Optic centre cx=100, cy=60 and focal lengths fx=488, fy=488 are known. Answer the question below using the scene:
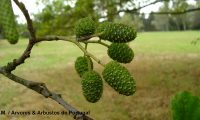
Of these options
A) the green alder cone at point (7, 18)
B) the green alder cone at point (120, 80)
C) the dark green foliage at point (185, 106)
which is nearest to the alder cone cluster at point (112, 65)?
the green alder cone at point (120, 80)

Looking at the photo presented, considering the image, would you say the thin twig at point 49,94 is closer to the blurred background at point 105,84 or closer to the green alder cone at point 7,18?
the green alder cone at point 7,18

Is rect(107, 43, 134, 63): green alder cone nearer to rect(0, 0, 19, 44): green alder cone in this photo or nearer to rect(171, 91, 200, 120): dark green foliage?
rect(0, 0, 19, 44): green alder cone

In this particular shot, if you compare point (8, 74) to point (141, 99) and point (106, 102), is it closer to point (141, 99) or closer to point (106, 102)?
point (106, 102)

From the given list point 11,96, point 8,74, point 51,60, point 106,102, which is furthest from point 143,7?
point 8,74

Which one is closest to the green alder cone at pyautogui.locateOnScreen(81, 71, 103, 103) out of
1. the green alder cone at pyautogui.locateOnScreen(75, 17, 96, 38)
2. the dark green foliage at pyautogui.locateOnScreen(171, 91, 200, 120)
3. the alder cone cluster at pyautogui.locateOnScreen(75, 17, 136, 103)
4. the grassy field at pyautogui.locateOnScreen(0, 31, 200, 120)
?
the alder cone cluster at pyautogui.locateOnScreen(75, 17, 136, 103)

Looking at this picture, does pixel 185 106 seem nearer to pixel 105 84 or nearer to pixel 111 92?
pixel 111 92

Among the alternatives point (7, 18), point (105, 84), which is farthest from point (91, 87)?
point (105, 84)
